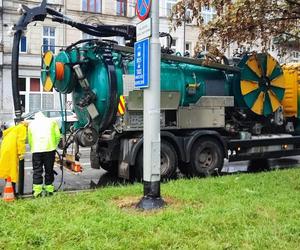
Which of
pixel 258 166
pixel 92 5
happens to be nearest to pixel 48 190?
pixel 258 166

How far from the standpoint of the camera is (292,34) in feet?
30.0

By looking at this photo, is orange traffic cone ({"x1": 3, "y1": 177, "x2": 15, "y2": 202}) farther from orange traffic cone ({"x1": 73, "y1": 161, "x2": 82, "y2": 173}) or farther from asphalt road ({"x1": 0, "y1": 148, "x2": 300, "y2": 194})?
orange traffic cone ({"x1": 73, "y1": 161, "x2": 82, "y2": 173})

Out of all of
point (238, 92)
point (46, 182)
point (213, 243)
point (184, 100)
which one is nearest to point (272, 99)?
point (238, 92)

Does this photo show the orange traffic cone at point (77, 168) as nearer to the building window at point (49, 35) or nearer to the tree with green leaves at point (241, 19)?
the tree with green leaves at point (241, 19)

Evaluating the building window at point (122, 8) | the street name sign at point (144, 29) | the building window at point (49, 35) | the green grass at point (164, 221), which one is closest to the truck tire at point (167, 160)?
the green grass at point (164, 221)

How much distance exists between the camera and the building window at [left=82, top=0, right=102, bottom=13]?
113ft

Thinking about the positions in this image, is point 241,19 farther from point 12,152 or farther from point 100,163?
point 100,163

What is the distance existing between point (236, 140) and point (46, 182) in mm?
4808

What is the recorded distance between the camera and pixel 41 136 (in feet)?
27.0

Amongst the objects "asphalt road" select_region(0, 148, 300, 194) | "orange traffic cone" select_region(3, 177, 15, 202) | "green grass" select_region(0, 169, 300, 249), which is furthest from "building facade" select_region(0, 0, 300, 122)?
"green grass" select_region(0, 169, 300, 249)

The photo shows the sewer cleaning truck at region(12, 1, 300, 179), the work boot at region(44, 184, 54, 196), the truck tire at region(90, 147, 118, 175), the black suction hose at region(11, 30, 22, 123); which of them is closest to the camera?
the work boot at region(44, 184, 54, 196)

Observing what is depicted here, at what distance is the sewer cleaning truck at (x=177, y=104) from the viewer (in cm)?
966

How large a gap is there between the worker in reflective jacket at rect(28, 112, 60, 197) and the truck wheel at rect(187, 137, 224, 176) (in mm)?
3366

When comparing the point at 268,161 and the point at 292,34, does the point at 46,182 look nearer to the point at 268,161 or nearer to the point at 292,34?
the point at 292,34
